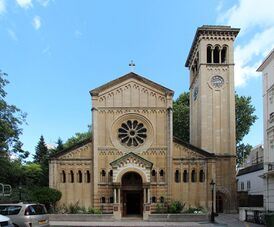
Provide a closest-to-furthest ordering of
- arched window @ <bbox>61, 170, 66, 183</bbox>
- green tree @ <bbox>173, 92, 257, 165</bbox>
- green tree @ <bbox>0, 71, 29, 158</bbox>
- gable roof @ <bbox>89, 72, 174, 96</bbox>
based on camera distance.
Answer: green tree @ <bbox>0, 71, 29, 158</bbox> → arched window @ <bbox>61, 170, 66, 183</bbox> → gable roof @ <bbox>89, 72, 174, 96</bbox> → green tree @ <bbox>173, 92, 257, 165</bbox>

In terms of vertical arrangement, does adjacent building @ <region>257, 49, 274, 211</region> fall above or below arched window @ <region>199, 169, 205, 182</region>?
above

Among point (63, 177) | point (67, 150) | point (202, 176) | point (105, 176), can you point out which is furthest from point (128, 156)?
point (202, 176)

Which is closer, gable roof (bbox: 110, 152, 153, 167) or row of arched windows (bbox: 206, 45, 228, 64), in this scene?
gable roof (bbox: 110, 152, 153, 167)

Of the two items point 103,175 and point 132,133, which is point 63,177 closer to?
point 103,175

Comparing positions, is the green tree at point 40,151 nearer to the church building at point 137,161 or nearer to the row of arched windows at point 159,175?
the church building at point 137,161

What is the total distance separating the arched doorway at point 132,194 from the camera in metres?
46.6

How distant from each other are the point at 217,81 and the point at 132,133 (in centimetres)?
1102

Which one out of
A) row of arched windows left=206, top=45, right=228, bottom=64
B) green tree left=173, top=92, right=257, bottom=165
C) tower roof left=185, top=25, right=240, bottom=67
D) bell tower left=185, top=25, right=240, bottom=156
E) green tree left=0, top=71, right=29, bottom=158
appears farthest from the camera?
green tree left=173, top=92, right=257, bottom=165

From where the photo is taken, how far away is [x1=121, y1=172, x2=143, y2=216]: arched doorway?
153 ft

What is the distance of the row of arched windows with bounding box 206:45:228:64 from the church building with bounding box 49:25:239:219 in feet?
24.0

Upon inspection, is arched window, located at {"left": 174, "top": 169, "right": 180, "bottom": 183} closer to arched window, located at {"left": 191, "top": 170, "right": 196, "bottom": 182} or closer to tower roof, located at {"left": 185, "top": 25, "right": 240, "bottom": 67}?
arched window, located at {"left": 191, "top": 170, "right": 196, "bottom": 182}

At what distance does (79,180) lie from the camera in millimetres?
47625

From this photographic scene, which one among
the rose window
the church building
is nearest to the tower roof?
the church building

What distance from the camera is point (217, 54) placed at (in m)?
52.8
